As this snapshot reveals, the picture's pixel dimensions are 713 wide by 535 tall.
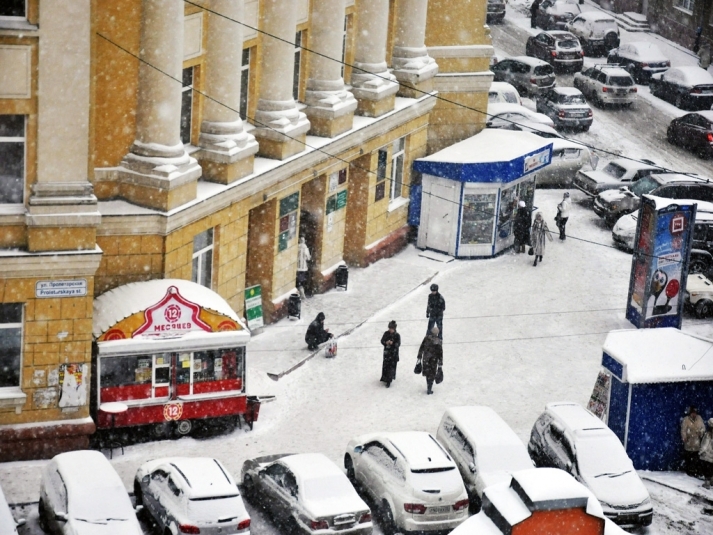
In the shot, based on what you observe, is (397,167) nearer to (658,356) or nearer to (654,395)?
(658,356)

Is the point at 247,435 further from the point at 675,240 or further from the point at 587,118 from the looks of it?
the point at 587,118

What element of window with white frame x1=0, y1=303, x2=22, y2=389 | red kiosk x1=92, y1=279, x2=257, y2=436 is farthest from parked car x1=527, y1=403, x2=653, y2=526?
window with white frame x1=0, y1=303, x2=22, y2=389

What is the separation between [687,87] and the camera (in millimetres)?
54688

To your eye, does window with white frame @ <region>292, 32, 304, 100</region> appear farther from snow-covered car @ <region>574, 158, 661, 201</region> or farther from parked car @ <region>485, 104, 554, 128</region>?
parked car @ <region>485, 104, 554, 128</region>

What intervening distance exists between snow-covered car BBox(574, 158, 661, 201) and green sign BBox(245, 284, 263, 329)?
626 inches

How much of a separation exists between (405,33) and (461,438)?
16.2 meters

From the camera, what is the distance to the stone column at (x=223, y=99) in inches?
1182

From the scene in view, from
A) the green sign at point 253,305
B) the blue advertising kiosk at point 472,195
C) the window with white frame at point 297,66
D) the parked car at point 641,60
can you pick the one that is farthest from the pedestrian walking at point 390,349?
the parked car at point 641,60

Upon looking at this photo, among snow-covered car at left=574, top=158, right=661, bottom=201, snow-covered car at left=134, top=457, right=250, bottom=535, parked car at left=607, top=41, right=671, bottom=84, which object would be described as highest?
parked car at left=607, top=41, right=671, bottom=84

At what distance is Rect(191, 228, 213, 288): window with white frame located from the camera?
2994 cm

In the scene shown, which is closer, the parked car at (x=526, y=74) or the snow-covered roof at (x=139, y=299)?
the snow-covered roof at (x=139, y=299)

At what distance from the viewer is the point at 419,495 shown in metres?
23.8

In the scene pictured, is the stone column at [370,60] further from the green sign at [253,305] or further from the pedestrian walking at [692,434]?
the pedestrian walking at [692,434]

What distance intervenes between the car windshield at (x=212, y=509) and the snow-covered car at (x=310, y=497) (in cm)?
125
